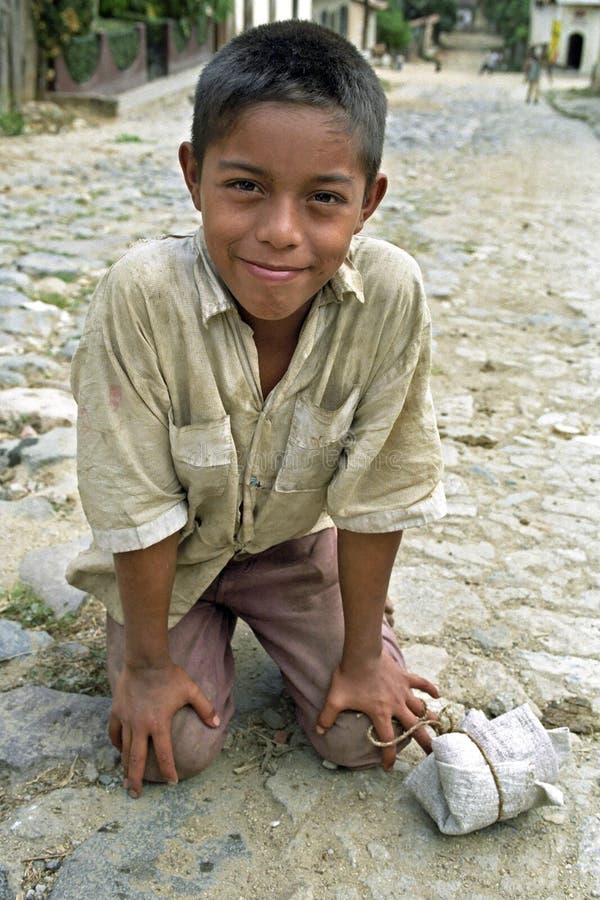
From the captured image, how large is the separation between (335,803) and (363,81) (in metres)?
1.39

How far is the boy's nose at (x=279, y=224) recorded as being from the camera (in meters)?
1.57

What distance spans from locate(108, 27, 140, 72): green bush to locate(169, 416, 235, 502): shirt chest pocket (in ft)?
45.5

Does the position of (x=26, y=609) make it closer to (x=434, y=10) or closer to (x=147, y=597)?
(x=147, y=597)

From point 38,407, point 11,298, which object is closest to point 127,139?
point 11,298

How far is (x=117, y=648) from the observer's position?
202cm

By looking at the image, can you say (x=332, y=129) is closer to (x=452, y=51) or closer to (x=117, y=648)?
(x=117, y=648)

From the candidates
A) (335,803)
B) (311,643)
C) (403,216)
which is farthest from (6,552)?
(403,216)

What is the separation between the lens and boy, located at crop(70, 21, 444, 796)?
1.59 m

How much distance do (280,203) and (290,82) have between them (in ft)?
0.63

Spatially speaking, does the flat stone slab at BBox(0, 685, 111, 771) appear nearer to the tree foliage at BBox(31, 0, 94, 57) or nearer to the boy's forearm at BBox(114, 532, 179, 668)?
the boy's forearm at BBox(114, 532, 179, 668)

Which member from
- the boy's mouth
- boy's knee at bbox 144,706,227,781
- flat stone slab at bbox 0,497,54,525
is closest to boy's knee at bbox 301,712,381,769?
boy's knee at bbox 144,706,227,781

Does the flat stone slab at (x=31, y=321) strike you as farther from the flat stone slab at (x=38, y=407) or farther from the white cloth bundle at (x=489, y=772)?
the white cloth bundle at (x=489, y=772)

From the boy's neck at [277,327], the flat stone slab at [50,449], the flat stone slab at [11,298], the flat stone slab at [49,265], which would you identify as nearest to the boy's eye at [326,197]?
the boy's neck at [277,327]

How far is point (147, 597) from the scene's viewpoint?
184 cm
